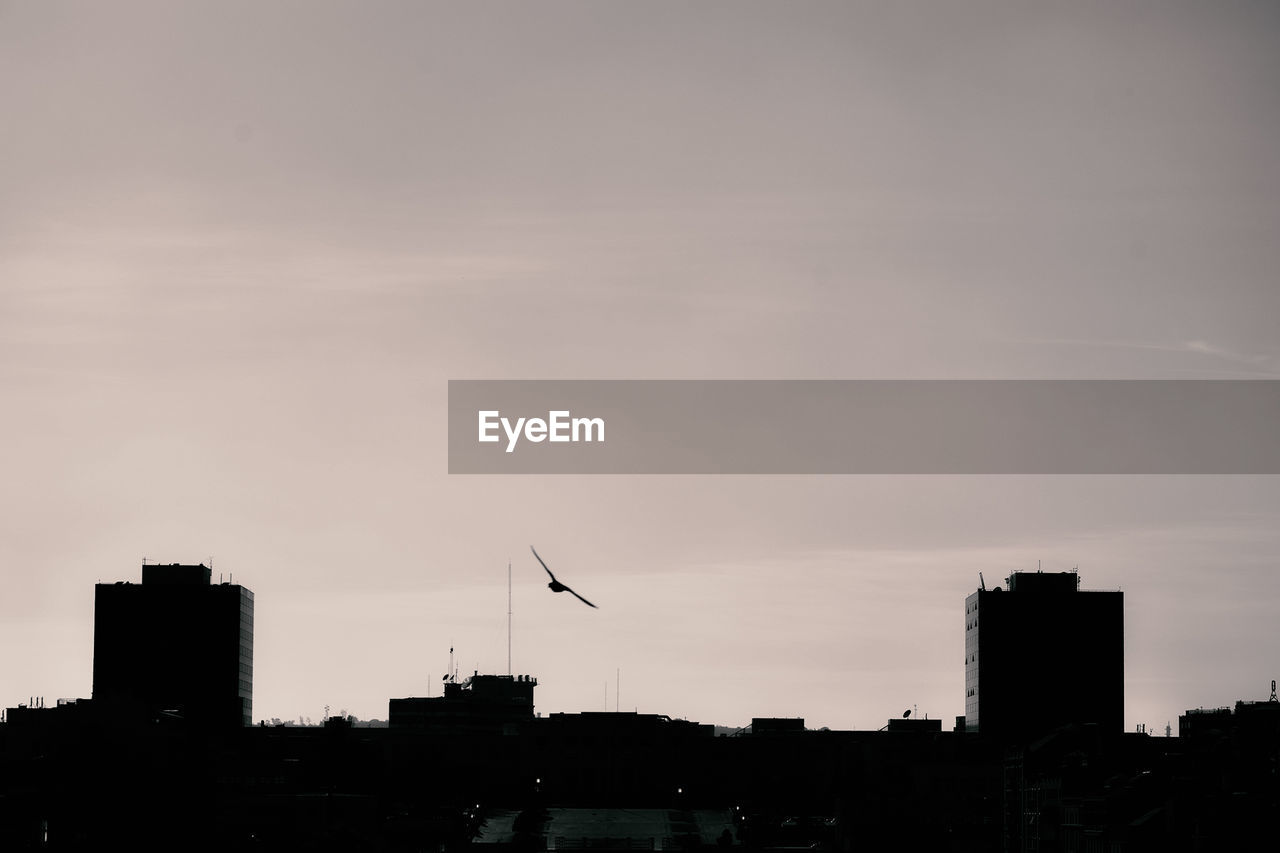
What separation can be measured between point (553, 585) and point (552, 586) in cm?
11

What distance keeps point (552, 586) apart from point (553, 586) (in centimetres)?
26

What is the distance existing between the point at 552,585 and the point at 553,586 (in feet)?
5.36

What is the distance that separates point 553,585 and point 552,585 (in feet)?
6.16

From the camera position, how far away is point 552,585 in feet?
649

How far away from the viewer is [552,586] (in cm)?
19975

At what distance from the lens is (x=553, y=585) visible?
19975 centimetres

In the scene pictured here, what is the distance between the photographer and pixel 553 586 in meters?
200

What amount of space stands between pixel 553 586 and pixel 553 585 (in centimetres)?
26
